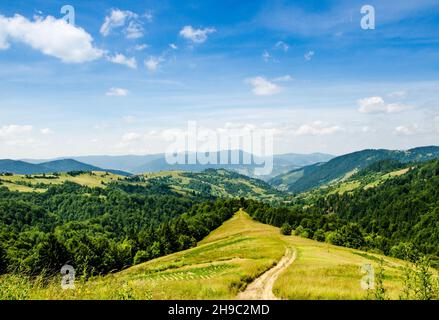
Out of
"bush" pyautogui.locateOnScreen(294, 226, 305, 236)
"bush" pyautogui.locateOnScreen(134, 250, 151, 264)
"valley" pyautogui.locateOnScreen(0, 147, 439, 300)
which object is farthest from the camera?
"bush" pyautogui.locateOnScreen(134, 250, 151, 264)

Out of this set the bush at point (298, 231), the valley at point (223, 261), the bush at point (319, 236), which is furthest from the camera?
the bush at point (298, 231)

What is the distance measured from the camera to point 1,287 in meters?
13.8

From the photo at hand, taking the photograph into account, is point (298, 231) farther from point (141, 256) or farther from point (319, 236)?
point (141, 256)

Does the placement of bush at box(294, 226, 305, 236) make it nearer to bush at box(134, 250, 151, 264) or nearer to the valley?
the valley

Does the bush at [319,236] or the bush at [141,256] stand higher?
the bush at [319,236]

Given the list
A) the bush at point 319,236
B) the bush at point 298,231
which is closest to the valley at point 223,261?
the bush at point 319,236

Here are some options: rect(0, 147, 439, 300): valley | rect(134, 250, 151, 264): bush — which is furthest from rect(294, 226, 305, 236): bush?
rect(134, 250, 151, 264): bush

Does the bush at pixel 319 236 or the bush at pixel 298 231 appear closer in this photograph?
the bush at pixel 319 236

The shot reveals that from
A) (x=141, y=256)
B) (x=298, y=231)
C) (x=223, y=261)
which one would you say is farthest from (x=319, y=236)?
(x=223, y=261)

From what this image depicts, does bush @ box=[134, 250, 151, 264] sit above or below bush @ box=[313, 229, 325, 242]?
below

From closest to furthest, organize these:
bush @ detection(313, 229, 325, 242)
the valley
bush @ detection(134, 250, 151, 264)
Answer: the valley → bush @ detection(313, 229, 325, 242) → bush @ detection(134, 250, 151, 264)

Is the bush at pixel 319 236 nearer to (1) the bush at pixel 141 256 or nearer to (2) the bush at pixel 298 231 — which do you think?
(2) the bush at pixel 298 231
